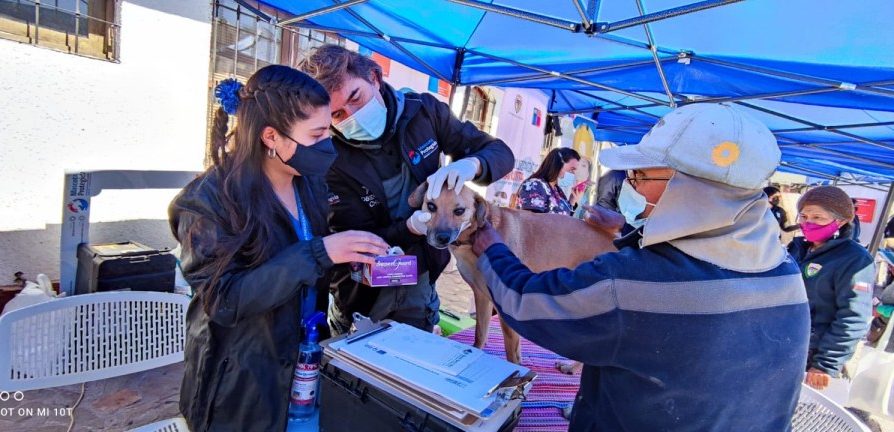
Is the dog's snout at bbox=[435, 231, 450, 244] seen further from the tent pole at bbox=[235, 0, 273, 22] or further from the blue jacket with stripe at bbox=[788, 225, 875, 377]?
the tent pole at bbox=[235, 0, 273, 22]

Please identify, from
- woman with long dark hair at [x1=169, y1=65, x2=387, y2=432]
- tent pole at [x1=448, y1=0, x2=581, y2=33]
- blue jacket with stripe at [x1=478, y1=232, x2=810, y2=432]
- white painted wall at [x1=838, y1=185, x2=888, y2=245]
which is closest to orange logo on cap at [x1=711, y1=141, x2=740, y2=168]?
blue jacket with stripe at [x1=478, y1=232, x2=810, y2=432]

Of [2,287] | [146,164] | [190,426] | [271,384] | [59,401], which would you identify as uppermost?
[146,164]

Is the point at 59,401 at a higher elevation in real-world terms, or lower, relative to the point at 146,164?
lower

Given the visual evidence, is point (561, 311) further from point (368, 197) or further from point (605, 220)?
point (605, 220)

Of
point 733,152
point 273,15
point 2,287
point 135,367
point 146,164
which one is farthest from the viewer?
point 273,15

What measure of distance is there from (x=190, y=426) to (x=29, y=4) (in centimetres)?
456

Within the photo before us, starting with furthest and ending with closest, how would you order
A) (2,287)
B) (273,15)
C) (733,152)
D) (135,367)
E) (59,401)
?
(273,15) < (2,287) < (59,401) < (135,367) < (733,152)

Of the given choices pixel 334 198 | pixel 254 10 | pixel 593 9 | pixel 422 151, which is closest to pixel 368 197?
pixel 334 198

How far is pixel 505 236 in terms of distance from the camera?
3.45 m

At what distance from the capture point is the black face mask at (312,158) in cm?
178

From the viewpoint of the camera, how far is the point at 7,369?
2238 mm

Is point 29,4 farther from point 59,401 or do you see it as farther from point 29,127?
point 59,401

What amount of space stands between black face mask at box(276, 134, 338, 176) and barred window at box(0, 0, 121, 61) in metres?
4.07

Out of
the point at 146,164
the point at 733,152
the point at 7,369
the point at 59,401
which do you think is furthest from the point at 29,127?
the point at 733,152
